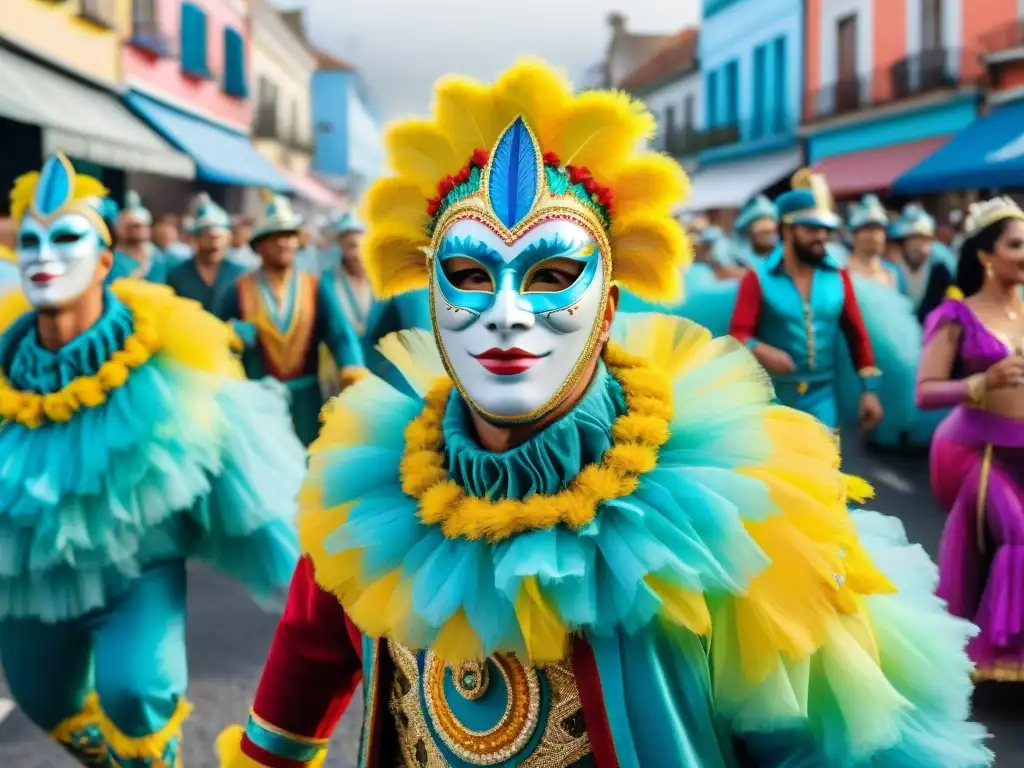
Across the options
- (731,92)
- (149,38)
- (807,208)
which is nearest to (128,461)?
(807,208)

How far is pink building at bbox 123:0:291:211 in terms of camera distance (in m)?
21.6

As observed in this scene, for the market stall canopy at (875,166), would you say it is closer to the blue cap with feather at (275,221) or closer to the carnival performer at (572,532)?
the blue cap with feather at (275,221)

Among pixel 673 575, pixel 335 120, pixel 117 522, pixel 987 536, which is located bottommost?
pixel 987 536

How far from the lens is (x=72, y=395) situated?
3748mm

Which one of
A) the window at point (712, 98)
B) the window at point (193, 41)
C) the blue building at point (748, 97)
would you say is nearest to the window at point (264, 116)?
the window at point (193, 41)

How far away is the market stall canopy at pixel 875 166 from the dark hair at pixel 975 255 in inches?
725

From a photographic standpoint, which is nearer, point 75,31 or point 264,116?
point 75,31

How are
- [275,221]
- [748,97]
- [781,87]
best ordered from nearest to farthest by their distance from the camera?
[275,221]
[781,87]
[748,97]

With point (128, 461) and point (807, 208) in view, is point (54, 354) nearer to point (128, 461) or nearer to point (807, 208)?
point (128, 461)

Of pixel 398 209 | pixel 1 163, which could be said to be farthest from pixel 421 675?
pixel 1 163

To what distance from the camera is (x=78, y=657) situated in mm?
3785

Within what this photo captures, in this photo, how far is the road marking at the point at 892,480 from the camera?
920 cm

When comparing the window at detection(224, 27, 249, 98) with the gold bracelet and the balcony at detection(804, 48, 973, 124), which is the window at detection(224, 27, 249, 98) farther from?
the gold bracelet

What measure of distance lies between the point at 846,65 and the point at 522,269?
28486 mm
